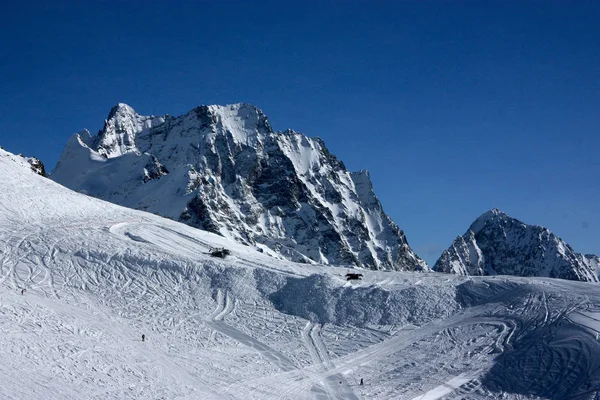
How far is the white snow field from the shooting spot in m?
A: 32.6

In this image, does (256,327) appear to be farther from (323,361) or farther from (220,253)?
(220,253)

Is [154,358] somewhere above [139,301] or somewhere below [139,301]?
below

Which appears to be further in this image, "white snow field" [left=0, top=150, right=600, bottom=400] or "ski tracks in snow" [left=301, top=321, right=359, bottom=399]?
"ski tracks in snow" [left=301, top=321, right=359, bottom=399]

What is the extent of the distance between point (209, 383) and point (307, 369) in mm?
5935

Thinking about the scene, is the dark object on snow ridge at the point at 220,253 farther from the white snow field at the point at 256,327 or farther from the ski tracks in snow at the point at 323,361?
the ski tracks in snow at the point at 323,361

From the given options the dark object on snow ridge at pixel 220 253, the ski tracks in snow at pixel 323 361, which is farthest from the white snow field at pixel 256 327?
the dark object on snow ridge at pixel 220 253

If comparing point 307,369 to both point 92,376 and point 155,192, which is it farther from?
point 155,192

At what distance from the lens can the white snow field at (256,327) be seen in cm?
3259

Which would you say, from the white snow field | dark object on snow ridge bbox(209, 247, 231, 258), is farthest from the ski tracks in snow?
dark object on snow ridge bbox(209, 247, 231, 258)

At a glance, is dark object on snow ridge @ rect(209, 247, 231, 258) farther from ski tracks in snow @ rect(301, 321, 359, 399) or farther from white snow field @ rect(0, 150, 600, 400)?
ski tracks in snow @ rect(301, 321, 359, 399)

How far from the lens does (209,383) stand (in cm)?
3319

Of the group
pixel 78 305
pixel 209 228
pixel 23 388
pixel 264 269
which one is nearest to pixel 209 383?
pixel 23 388

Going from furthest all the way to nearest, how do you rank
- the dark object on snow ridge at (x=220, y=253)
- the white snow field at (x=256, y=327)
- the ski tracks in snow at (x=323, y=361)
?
the dark object on snow ridge at (x=220, y=253), the ski tracks in snow at (x=323, y=361), the white snow field at (x=256, y=327)

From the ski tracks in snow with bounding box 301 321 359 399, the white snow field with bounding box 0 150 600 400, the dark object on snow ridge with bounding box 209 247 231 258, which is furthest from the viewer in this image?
the dark object on snow ridge with bounding box 209 247 231 258
